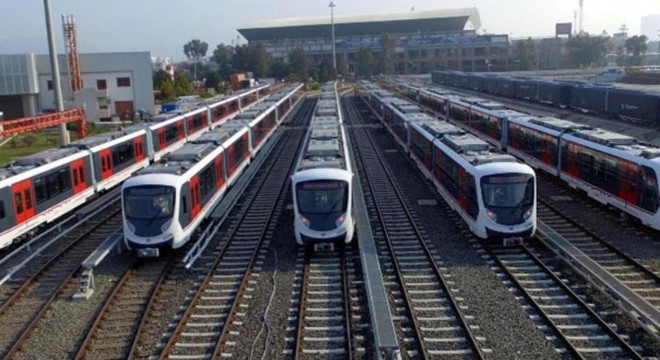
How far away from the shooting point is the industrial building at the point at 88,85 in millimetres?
59281

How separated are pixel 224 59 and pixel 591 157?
407 ft

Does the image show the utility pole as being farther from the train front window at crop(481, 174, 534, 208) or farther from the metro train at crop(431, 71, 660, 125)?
the metro train at crop(431, 71, 660, 125)

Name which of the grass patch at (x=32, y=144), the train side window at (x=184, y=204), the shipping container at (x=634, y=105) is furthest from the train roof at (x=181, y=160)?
the shipping container at (x=634, y=105)

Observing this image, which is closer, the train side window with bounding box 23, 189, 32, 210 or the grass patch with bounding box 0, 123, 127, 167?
the train side window with bounding box 23, 189, 32, 210

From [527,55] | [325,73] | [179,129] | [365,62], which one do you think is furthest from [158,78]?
[527,55]

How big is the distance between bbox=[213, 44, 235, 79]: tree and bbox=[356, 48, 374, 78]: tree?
24.9 metres

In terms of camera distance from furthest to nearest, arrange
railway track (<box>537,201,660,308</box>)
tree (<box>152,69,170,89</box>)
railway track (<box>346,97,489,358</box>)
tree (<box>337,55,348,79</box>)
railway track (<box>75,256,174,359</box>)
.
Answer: tree (<box>337,55,348,79</box>) → tree (<box>152,69,170,89</box>) → railway track (<box>537,201,660,308</box>) → railway track (<box>75,256,174,359</box>) → railway track (<box>346,97,489,358</box>)

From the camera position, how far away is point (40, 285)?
1559cm

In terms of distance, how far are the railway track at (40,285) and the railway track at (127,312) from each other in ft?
3.93

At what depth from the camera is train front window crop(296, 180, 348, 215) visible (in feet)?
55.0

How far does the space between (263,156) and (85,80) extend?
3420 centimetres

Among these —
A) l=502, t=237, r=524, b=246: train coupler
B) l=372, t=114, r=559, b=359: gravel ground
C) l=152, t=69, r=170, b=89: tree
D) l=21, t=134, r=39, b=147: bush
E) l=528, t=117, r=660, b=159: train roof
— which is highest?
l=152, t=69, r=170, b=89: tree

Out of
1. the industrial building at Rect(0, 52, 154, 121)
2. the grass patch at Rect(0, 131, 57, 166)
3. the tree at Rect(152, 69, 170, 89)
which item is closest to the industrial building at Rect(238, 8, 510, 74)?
the tree at Rect(152, 69, 170, 89)

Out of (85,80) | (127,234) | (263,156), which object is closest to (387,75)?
(85,80)
